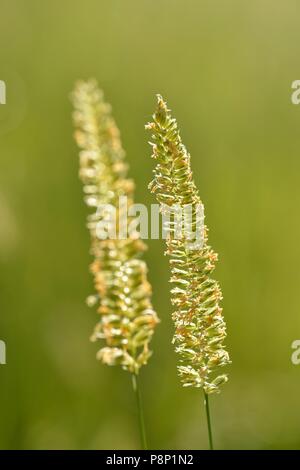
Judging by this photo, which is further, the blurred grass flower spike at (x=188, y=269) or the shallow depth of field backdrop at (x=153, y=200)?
the shallow depth of field backdrop at (x=153, y=200)

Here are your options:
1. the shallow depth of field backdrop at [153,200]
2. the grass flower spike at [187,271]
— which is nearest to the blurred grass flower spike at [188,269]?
the grass flower spike at [187,271]

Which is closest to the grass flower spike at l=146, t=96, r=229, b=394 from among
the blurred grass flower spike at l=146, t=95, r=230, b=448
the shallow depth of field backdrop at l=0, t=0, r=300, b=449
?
the blurred grass flower spike at l=146, t=95, r=230, b=448

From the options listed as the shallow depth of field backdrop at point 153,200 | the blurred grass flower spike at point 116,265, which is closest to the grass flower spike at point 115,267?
the blurred grass flower spike at point 116,265

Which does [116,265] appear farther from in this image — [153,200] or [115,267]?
[153,200]

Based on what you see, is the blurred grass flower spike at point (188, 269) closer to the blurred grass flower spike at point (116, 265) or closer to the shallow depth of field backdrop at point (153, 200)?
the blurred grass flower spike at point (116, 265)

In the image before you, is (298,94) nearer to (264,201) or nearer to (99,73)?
(264,201)
